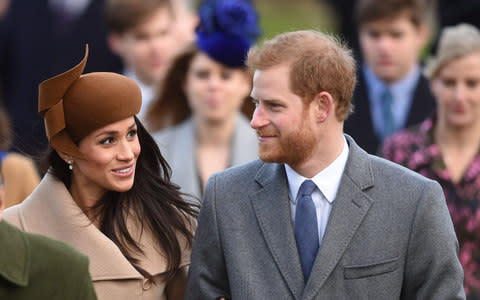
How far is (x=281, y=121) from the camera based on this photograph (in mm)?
5234

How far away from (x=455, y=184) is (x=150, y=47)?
3.27 meters

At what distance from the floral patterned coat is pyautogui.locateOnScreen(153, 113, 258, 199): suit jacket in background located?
1.01 m

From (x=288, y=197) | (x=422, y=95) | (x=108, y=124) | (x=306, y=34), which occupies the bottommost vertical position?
(x=422, y=95)

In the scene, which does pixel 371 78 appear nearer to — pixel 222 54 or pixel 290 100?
pixel 222 54

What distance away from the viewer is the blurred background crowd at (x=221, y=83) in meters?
7.41

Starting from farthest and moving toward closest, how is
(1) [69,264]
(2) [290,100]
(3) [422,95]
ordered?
(3) [422,95] < (2) [290,100] < (1) [69,264]

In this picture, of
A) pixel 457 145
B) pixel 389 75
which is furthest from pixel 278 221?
pixel 389 75

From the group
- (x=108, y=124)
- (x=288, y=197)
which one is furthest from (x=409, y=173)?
(x=108, y=124)

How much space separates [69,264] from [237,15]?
377 cm

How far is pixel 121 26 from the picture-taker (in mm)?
9703

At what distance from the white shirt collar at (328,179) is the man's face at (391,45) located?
382 cm

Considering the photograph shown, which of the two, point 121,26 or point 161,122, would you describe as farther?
point 121,26

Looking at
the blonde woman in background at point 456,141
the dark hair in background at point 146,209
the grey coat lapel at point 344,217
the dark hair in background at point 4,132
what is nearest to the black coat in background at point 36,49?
the dark hair in background at point 4,132

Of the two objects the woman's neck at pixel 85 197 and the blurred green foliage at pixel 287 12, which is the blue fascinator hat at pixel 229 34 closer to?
the woman's neck at pixel 85 197
